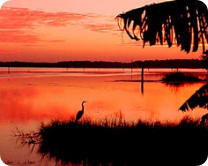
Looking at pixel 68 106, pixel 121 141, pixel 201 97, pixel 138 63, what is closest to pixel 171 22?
pixel 201 97

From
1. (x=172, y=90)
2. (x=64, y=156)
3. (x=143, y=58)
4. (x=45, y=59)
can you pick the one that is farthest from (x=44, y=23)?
(x=172, y=90)

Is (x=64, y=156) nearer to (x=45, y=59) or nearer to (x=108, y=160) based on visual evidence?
(x=108, y=160)

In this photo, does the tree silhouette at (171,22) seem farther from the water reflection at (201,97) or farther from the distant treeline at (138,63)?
the distant treeline at (138,63)

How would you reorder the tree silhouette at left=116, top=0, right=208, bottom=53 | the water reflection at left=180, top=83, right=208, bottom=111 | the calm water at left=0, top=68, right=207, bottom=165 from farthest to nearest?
1. the calm water at left=0, top=68, right=207, bottom=165
2. the water reflection at left=180, top=83, right=208, bottom=111
3. the tree silhouette at left=116, top=0, right=208, bottom=53

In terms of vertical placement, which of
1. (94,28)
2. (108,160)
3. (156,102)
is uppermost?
(94,28)

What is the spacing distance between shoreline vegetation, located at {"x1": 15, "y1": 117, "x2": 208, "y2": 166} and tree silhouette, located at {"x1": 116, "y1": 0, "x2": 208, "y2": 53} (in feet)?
5.07

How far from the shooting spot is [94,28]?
5.36m

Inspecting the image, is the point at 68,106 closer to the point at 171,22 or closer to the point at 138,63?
the point at 138,63

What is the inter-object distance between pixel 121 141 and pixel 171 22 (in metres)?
2.01

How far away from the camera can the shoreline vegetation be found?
17.2 ft

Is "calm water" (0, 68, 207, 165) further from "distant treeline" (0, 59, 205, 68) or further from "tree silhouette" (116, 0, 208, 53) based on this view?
"tree silhouette" (116, 0, 208, 53)

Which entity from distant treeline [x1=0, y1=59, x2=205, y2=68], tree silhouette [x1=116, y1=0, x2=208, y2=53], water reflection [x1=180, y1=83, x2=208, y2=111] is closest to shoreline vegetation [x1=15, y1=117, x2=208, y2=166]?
distant treeline [x1=0, y1=59, x2=205, y2=68]

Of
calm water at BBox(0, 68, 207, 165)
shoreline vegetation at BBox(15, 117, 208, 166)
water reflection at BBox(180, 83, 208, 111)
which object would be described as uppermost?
water reflection at BBox(180, 83, 208, 111)

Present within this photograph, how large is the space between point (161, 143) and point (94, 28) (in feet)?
6.15
